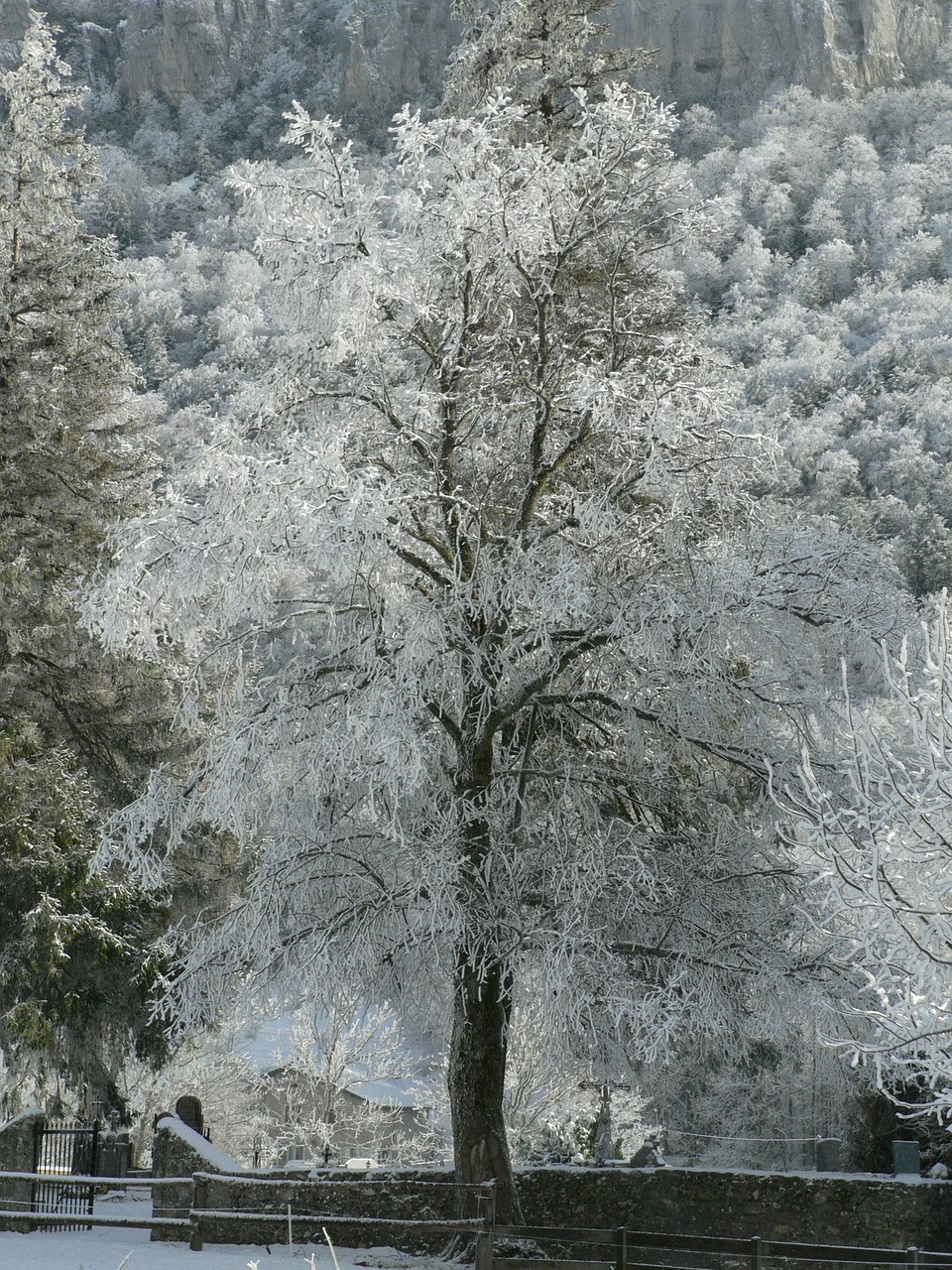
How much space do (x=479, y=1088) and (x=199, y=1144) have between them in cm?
Result: 485

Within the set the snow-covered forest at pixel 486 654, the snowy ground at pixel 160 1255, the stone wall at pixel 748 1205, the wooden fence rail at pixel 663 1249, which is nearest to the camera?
the wooden fence rail at pixel 663 1249

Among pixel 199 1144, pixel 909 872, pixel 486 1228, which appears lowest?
pixel 486 1228

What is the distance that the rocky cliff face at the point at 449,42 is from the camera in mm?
107625

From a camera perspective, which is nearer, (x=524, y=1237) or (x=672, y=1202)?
(x=524, y=1237)

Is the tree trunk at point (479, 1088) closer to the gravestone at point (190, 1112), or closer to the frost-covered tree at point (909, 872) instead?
the frost-covered tree at point (909, 872)

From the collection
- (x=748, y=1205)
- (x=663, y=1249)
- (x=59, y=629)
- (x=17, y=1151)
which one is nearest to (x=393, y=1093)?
(x=17, y=1151)

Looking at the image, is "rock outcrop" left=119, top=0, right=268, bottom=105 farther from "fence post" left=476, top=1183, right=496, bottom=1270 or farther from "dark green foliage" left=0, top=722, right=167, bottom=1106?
"fence post" left=476, top=1183, right=496, bottom=1270

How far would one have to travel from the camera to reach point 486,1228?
34.2ft

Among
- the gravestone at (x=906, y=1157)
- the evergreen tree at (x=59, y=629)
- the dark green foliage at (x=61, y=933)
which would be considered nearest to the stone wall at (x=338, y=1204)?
the evergreen tree at (x=59, y=629)

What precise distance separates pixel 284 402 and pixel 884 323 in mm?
62864

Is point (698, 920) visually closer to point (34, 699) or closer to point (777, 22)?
point (34, 699)

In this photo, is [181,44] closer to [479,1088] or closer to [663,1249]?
[479,1088]

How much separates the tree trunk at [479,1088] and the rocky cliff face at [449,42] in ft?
330

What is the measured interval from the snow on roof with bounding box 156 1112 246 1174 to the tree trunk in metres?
4.05
